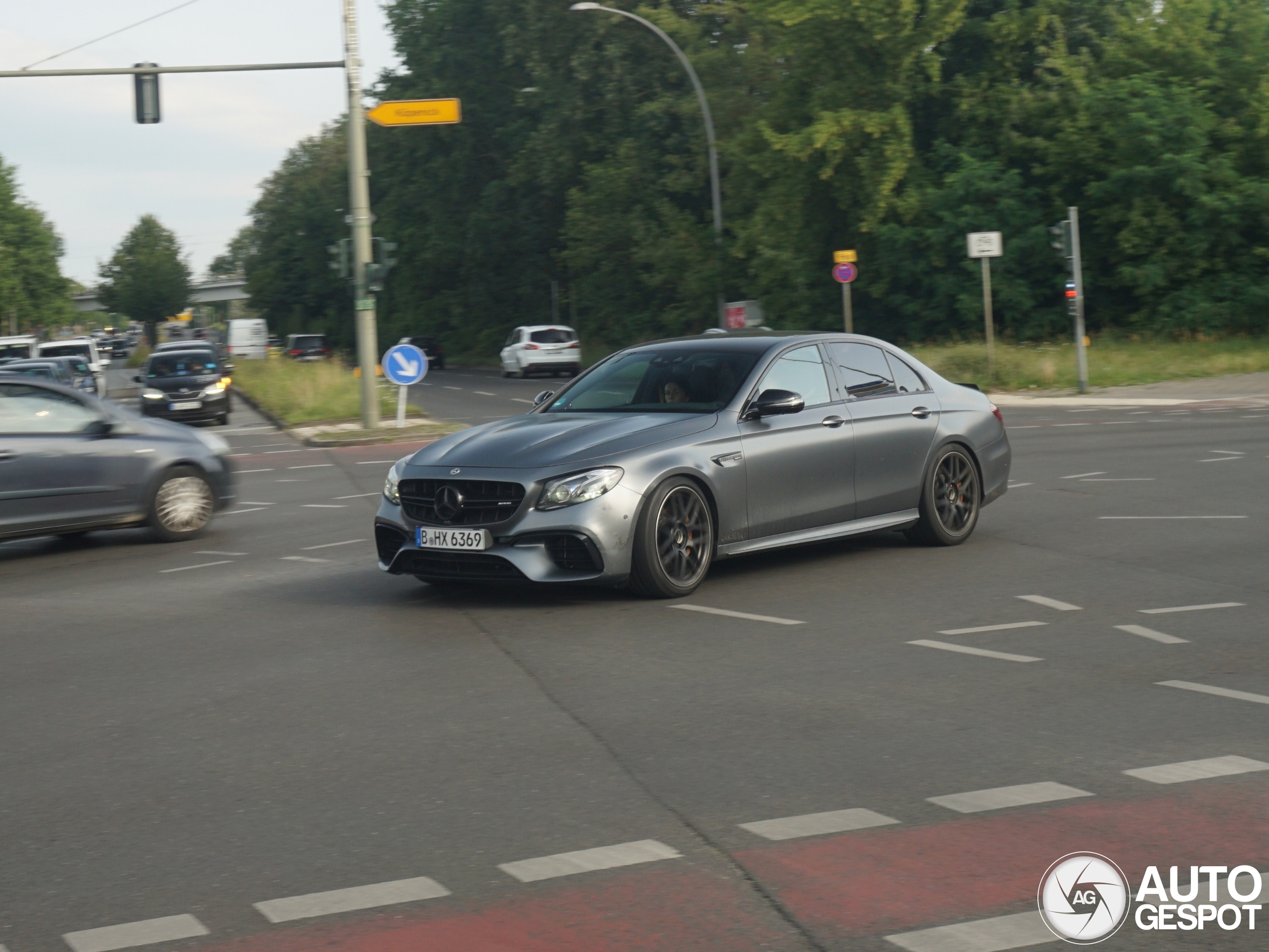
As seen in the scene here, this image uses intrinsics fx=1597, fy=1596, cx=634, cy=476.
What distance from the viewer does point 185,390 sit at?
3375 cm

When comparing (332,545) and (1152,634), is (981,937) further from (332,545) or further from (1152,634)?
(332,545)

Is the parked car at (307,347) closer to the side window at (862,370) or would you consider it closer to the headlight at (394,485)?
the side window at (862,370)

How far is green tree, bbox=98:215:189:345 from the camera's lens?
150750 mm

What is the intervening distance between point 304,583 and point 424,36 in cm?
6187

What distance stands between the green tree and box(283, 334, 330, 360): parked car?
84690 millimetres

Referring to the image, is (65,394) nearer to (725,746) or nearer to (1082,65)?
(725,746)

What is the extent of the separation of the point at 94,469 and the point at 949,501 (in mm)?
6622

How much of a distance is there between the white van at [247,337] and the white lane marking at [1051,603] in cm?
7137

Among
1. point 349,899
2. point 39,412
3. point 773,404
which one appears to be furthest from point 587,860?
point 39,412

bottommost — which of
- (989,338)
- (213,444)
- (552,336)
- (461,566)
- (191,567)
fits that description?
(191,567)

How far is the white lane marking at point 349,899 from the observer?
13.5ft

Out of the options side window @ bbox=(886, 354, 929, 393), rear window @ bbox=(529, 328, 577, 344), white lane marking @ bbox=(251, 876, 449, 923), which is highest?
rear window @ bbox=(529, 328, 577, 344)

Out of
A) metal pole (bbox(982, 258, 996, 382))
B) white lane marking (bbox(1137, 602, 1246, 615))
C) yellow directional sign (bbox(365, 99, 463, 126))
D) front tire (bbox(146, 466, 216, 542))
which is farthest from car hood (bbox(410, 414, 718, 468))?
metal pole (bbox(982, 258, 996, 382))

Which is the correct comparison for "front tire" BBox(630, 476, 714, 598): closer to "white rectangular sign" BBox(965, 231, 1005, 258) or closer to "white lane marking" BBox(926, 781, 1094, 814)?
"white lane marking" BBox(926, 781, 1094, 814)
